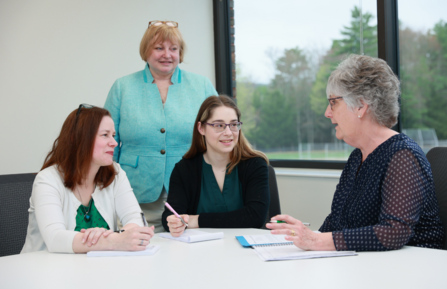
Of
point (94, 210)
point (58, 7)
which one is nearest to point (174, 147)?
point (94, 210)

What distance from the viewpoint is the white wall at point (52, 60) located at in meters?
3.22

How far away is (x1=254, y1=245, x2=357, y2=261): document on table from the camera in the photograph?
1292 millimetres

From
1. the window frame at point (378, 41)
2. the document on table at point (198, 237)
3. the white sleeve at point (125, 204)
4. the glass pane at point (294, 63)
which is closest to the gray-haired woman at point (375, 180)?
the document on table at point (198, 237)

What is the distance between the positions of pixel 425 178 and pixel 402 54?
1959mm

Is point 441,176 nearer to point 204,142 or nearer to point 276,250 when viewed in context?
point 276,250

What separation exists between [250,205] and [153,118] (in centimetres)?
83

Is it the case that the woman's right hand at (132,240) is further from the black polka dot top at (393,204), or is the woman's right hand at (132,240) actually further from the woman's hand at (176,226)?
the black polka dot top at (393,204)

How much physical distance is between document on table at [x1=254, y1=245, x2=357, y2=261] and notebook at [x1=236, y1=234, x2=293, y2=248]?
61 mm

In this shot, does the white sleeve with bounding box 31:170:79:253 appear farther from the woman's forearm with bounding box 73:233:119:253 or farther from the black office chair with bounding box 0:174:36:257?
the black office chair with bounding box 0:174:36:257

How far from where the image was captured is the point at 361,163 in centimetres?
166

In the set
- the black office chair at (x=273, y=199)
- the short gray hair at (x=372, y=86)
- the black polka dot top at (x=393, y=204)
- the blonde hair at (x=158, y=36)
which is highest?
the blonde hair at (x=158, y=36)

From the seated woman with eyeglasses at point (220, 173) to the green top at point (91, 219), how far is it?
308 millimetres

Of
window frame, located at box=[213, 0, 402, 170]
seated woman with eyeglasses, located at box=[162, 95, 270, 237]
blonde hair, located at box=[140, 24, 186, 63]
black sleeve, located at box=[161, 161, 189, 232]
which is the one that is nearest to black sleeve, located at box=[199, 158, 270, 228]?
seated woman with eyeglasses, located at box=[162, 95, 270, 237]

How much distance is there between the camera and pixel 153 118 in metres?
2.46
